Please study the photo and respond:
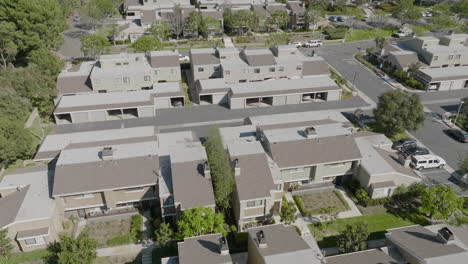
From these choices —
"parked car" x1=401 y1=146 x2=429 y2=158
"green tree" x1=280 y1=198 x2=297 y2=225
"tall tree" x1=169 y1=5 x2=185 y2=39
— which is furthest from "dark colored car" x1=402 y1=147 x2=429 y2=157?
"tall tree" x1=169 y1=5 x2=185 y2=39

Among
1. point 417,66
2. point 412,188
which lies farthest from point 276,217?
point 417,66

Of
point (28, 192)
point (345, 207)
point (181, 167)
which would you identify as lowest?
point (345, 207)

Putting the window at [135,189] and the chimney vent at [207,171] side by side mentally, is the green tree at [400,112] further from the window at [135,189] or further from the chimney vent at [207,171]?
the window at [135,189]

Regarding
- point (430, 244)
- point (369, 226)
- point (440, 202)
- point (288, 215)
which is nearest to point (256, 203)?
point (288, 215)

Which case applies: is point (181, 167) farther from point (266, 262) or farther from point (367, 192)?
point (367, 192)

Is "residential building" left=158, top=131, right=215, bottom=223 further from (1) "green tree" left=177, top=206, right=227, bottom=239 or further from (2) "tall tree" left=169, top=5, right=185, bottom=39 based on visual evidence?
(2) "tall tree" left=169, top=5, right=185, bottom=39
